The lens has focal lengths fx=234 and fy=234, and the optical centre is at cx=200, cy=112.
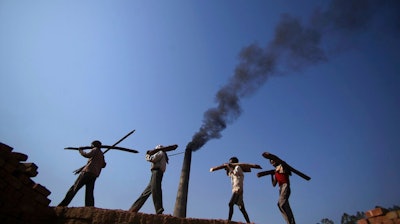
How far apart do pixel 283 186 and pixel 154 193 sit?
109 inches

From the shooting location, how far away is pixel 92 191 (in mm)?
5023

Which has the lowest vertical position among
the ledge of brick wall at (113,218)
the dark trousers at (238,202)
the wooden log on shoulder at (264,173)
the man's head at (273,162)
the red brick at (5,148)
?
the ledge of brick wall at (113,218)

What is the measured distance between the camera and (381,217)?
4047 millimetres

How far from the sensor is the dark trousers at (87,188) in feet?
15.5

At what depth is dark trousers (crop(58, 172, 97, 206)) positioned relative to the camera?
4715 mm

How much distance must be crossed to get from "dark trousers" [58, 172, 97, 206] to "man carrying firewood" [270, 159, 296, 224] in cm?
395

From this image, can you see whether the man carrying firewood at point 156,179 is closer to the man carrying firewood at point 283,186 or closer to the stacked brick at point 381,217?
the man carrying firewood at point 283,186

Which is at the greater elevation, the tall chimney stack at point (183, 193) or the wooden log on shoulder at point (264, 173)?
the tall chimney stack at point (183, 193)

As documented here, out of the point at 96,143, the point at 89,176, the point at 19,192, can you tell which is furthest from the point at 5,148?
the point at 96,143

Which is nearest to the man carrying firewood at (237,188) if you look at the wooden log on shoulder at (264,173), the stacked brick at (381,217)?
the wooden log on shoulder at (264,173)

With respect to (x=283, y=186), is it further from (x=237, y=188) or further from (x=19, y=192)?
(x=19, y=192)

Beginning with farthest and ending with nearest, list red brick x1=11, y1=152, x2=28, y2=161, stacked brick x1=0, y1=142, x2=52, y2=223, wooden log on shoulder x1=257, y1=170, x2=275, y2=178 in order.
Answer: wooden log on shoulder x1=257, y1=170, x2=275, y2=178, red brick x1=11, y1=152, x2=28, y2=161, stacked brick x1=0, y1=142, x2=52, y2=223

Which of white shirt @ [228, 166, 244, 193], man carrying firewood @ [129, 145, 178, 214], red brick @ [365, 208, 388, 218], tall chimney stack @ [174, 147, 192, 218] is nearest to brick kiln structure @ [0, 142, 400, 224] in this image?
red brick @ [365, 208, 388, 218]

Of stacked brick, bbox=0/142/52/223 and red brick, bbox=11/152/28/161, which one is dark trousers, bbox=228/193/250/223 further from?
red brick, bbox=11/152/28/161
